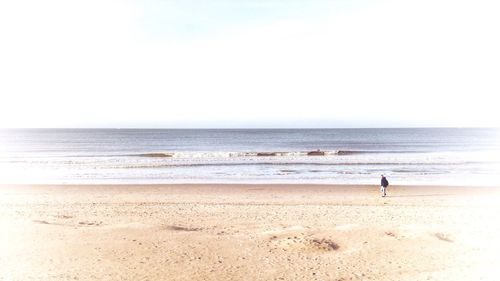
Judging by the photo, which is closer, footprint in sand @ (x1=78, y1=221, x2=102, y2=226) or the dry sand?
the dry sand

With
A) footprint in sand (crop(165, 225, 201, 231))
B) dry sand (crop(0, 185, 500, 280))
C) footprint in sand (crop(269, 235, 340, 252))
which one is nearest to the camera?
dry sand (crop(0, 185, 500, 280))

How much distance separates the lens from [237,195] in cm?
2373

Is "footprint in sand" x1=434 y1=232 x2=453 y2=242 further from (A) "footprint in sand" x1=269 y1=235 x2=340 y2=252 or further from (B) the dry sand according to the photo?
(A) "footprint in sand" x1=269 y1=235 x2=340 y2=252

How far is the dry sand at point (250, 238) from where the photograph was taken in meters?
11.0

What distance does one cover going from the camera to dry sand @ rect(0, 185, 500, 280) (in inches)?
433

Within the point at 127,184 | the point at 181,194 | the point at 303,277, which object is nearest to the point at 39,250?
the point at 303,277

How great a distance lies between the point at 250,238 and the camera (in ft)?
45.7

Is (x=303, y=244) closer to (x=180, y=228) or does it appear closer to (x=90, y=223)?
(x=180, y=228)

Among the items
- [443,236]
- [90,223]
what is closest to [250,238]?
[443,236]

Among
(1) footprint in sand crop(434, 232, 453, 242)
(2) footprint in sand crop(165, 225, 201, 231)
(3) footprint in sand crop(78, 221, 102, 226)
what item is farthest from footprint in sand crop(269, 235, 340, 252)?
(3) footprint in sand crop(78, 221, 102, 226)

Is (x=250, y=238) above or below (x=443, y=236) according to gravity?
below

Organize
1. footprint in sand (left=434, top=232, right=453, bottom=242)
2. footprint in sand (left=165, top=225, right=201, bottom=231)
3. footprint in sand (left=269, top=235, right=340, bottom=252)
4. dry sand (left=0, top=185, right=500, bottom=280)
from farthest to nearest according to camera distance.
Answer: footprint in sand (left=165, top=225, right=201, bottom=231), footprint in sand (left=434, top=232, right=453, bottom=242), footprint in sand (left=269, top=235, right=340, bottom=252), dry sand (left=0, top=185, right=500, bottom=280)

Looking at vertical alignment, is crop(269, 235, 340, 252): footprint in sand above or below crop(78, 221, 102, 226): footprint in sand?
above

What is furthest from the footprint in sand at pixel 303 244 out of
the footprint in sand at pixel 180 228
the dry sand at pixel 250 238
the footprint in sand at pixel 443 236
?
the footprint in sand at pixel 443 236
